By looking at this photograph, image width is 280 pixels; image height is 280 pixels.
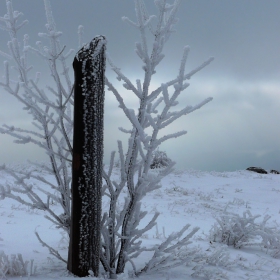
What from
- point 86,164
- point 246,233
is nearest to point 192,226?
point 246,233

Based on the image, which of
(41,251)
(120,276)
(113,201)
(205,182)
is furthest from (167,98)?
(205,182)

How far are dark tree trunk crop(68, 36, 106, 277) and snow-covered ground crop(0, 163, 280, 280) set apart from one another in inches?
9.7

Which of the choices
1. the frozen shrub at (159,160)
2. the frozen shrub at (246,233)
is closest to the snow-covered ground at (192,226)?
the frozen shrub at (246,233)

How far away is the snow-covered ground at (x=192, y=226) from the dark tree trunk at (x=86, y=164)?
247 millimetres

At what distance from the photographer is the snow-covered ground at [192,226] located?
2873mm

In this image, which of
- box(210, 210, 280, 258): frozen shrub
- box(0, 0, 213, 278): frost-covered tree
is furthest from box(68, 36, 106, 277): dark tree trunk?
box(210, 210, 280, 258): frozen shrub

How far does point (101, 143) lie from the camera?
7.64ft

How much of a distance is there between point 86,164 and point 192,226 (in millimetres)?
4277

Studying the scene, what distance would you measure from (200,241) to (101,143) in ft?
9.11

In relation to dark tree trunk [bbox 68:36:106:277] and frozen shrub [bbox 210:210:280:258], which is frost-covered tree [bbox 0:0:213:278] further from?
frozen shrub [bbox 210:210:280:258]

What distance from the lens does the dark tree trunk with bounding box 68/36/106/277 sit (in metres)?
2.24

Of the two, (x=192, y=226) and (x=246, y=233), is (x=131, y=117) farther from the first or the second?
(x=192, y=226)

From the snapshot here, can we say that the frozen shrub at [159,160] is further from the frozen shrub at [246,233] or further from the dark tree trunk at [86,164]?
the dark tree trunk at [86,164]

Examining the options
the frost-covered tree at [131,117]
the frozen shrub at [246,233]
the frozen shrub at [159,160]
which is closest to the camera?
the frost-covered tree at [131,117]
